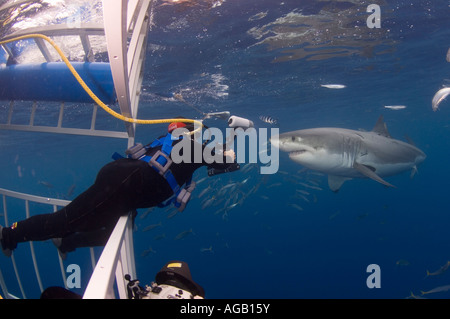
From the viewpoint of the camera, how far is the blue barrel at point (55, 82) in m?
3.14

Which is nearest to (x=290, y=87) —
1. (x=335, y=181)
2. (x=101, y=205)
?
(x=335, y=181)

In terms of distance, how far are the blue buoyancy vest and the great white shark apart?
2753 millimetres

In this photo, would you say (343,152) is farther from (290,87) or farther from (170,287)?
(290,87)

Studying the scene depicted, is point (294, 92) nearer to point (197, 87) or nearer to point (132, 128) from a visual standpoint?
point (197, 87)

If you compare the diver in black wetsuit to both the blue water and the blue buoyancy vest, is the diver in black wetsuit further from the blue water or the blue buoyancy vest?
the blue water

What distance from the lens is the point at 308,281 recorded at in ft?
67.6

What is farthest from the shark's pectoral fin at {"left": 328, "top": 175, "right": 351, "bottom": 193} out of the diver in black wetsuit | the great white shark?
the diver in black wetsuit

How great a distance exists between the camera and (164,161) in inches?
121

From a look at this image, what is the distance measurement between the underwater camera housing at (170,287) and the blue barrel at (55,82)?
2229mm

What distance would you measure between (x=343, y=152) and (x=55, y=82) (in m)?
5.76

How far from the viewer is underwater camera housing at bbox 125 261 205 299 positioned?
1777 mm

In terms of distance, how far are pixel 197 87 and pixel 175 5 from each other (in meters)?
7.95

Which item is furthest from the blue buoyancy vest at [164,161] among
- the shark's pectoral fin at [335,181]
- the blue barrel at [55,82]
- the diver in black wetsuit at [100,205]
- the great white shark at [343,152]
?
the shark's pectoral fin at [335,181]

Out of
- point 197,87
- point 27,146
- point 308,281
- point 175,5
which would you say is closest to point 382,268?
point 308,281
